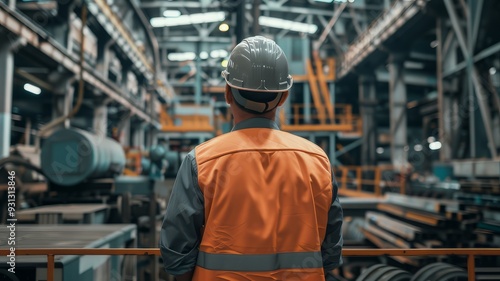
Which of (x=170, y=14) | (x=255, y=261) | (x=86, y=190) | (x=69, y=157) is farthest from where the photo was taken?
(x=170, y=14)

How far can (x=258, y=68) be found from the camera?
1.39 m

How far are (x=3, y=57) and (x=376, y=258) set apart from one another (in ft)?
26.5

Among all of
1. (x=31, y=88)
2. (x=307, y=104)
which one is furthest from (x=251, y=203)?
(x=307, y=104)

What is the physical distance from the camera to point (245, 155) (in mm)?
1322

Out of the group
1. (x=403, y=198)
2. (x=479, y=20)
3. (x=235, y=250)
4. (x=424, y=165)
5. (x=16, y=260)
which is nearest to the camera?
(x=235, y=250)

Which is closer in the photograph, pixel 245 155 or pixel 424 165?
pixel 245 155

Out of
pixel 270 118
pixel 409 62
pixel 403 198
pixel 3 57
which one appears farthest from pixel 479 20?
pixel 409 62

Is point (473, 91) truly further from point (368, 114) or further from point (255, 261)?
point (368, 114)

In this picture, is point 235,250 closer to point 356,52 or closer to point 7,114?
point 7,114

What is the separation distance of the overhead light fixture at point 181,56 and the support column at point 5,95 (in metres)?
15.7

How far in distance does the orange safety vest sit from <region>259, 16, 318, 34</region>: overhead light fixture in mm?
15960

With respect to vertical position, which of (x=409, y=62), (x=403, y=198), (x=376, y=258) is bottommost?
(x=376, y=258)

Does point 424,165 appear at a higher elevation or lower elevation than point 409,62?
lower

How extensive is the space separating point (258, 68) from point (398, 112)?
14.3 m
